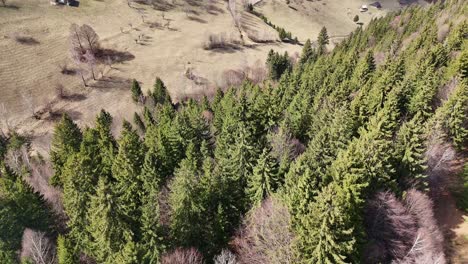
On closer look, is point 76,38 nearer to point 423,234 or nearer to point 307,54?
point 307,54

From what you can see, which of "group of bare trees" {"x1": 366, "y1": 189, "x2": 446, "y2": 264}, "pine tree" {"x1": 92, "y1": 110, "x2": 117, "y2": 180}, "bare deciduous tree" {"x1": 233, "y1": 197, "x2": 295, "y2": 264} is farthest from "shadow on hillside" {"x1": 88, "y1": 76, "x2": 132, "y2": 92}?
"group of bare trees" {"x1": 366, "y1": 189, "x2": 446, "y2": 264}

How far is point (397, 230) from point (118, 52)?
9322 centimetres

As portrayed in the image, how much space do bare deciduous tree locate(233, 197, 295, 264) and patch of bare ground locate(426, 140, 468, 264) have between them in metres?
17.0

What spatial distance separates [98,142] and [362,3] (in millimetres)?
157966

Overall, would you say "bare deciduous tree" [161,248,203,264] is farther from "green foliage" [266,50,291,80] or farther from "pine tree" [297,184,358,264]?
"green foliage" [266,50,291,80]

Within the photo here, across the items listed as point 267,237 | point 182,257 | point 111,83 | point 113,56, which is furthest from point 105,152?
point 113,56

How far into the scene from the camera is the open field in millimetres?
80688

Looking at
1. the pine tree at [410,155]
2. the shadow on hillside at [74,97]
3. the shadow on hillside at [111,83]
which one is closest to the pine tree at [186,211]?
the pine tree at [410,155]

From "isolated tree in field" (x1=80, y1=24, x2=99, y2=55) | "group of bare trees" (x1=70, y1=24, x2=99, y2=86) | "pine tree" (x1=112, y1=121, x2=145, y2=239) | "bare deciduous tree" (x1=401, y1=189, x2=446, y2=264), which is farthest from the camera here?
"isolated tree in field" (x1=80, y1=24, x2=99, y2=55)

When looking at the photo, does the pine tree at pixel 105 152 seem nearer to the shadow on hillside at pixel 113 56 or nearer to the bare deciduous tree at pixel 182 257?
the bare deciduous tree at pixel 182 257

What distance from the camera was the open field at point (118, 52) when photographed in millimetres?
80688

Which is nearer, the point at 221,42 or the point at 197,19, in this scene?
the point at 221,42

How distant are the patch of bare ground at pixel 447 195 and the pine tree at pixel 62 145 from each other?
46.7 m

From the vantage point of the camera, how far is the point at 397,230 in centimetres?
2927
